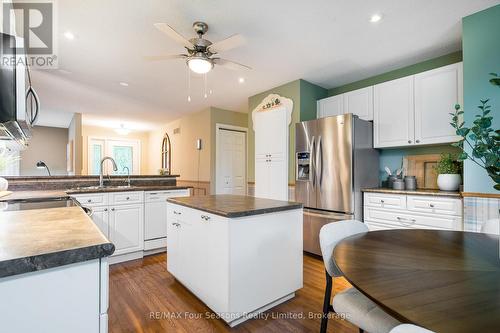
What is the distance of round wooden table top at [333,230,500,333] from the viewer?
0.61 meters

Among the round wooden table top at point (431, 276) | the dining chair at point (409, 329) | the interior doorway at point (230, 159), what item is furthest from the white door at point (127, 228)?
the dining chair at point (409, 329)

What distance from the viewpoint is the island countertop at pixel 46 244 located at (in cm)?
63

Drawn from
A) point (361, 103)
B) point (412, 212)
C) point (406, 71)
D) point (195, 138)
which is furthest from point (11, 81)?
point (195, 138)

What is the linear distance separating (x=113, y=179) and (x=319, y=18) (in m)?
3.35

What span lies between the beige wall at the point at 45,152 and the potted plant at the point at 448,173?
363 inches

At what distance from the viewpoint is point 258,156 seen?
4.05 metres

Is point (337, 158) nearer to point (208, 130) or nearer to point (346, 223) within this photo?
point (346, 223)

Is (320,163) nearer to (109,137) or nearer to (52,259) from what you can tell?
(52,259)

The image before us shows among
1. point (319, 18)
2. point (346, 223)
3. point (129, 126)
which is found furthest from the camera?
point (129, 126)

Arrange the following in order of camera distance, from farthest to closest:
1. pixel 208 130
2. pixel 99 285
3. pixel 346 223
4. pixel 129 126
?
pixel 129 126
pixel 208 130
pixel 346 223
pixel 99 285

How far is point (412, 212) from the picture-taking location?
102 inches

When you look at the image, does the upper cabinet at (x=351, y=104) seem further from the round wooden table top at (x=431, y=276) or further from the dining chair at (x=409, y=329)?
the dining chair at (x=409, y=329)

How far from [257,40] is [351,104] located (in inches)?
65.6

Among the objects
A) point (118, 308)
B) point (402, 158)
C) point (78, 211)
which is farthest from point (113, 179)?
point (402, 158)
